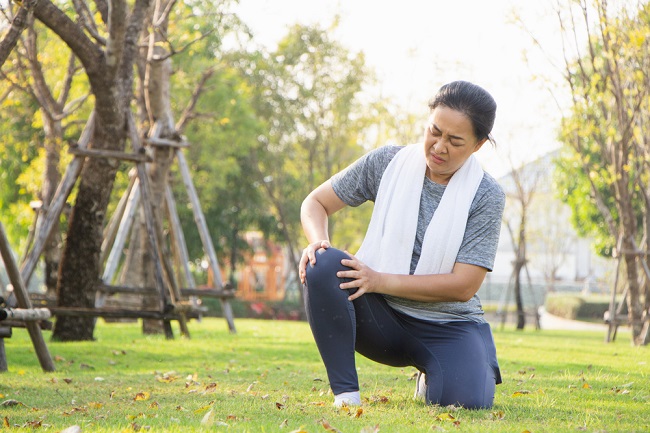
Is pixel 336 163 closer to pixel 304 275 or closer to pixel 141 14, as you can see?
pixel 141 14

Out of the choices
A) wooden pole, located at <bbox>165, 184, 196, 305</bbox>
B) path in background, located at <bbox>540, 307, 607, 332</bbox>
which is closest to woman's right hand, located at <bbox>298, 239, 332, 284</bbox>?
wooden pole, located at <bbox>165, 184, 196, 305</bbox>

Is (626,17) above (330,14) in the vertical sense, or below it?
below

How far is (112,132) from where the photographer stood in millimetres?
10266

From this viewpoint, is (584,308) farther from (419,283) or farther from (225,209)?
(419,283)

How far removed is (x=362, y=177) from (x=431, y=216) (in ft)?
1.44

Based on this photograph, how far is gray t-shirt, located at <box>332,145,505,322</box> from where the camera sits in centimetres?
470

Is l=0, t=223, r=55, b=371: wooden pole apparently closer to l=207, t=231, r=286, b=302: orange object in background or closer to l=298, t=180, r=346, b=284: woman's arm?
l=298, t=180, r=346, b=284: woman's arm

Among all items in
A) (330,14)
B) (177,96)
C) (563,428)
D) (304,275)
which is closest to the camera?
(563,428)

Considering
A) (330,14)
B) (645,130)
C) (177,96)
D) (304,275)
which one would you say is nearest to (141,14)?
(304,275)

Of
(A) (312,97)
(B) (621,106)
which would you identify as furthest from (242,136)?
(B) (621,106)

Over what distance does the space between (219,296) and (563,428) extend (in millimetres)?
9950

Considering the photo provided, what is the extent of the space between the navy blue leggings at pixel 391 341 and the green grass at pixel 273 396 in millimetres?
135

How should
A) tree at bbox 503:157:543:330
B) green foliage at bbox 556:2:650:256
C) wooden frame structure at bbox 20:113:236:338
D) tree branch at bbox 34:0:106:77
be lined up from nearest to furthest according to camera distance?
tree branch at bbox 34:0:106:77, wooden frame structure at bbox 20:113:236:338, green foliage at bbox 556:2:650:256, tree at bbox 503:157:543:330

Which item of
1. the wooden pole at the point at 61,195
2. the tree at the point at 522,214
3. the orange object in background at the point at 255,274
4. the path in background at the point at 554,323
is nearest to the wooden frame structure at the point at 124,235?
the wooden pole at the point at 61,195
